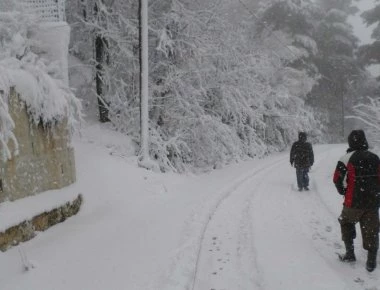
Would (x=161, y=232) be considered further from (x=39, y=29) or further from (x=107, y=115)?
(x=107, y=115)

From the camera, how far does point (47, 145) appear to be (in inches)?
333

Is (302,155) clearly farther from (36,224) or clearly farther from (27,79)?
(27,79)

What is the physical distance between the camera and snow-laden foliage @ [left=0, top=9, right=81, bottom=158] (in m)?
7.27

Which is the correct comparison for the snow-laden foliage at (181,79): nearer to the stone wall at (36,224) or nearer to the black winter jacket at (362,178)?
the stone wall at (36,224)

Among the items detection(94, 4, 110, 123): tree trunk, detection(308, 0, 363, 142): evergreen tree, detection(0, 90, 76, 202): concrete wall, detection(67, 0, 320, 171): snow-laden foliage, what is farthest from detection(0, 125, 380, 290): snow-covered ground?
detection(308, 0, 363, 142): evergreen tree

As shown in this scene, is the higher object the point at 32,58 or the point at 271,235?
the point at 32,58

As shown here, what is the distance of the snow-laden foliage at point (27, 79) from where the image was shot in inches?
286

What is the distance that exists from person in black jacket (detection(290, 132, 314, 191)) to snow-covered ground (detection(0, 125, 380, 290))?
455mm

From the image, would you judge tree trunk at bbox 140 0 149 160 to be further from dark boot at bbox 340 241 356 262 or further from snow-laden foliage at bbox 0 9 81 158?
dark boot at bbox 340 241 356 262

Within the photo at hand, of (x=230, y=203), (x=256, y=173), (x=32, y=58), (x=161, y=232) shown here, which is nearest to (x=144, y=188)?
(x=230, y=203)

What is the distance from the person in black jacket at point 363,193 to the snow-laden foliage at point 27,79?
5.24 meters

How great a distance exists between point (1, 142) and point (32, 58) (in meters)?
2.38

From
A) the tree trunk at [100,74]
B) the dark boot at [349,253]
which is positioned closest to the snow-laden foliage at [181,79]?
the tree trunk at [100,74]

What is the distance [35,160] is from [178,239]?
310 cm
